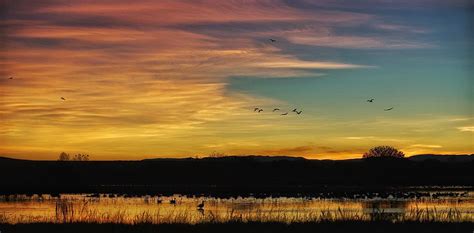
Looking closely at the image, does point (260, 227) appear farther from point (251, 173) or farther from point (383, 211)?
point (251, 173)

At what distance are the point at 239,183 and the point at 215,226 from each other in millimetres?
80779

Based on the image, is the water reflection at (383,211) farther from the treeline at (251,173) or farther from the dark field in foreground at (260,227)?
the treeline at (251,173)

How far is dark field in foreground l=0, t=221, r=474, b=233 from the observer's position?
84.2 feet

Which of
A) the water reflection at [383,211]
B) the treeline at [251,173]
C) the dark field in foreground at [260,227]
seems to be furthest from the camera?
the treeline at [251,173]

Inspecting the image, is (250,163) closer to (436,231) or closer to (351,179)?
(351,179)

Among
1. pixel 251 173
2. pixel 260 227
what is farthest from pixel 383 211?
pixel 251 173

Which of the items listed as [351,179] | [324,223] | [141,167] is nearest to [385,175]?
[351,179]

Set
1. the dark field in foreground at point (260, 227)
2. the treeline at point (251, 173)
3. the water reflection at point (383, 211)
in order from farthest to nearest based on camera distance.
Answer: the treeline at point (251, 173) < the water reflection at point (383, 211) < the dark field in foreground at point (260, 227)

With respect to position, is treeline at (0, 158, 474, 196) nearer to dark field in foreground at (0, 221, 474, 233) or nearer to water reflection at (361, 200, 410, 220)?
water reflection at (361, 200, 410, 220)

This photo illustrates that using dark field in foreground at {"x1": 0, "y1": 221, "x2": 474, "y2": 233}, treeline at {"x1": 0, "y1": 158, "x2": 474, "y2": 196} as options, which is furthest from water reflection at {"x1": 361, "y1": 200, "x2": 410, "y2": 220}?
treeline at {"x1": 0, "y1": 158, "x2": 474, "y2": 196}

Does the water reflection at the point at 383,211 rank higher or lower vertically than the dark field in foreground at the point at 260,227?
higher

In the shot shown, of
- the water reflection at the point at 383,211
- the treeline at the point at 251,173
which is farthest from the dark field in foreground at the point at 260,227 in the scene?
the treeline at the point at 251,173

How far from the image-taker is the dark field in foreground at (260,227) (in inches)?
1010

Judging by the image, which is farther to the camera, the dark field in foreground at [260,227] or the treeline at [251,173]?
the treeline at [251,173]
